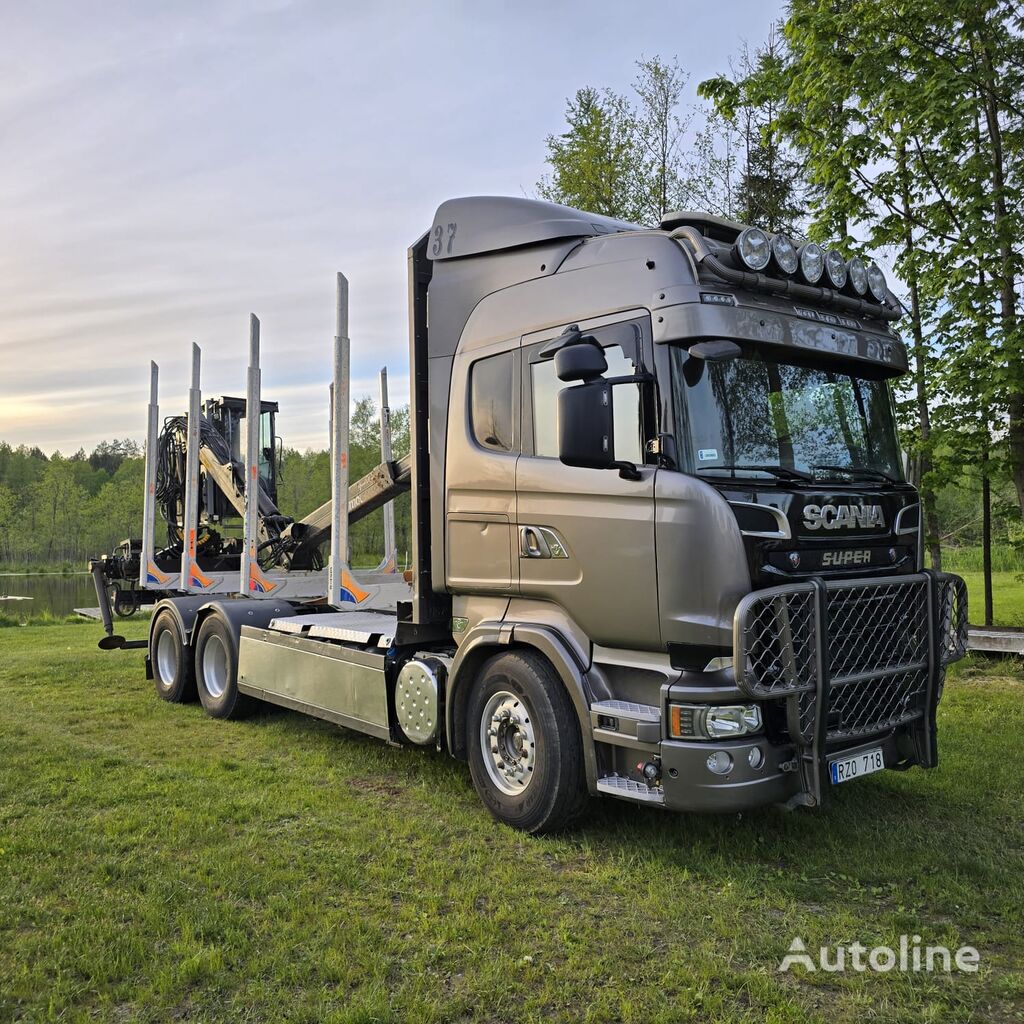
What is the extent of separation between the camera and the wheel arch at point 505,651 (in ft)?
15.1

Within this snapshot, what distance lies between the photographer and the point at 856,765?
4578 mm

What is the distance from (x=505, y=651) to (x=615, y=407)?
5.26 feet

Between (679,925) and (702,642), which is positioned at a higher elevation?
(702,642)

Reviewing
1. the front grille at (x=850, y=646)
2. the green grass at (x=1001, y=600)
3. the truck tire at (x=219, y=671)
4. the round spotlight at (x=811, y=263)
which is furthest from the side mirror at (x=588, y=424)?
the green grass at (x=1001, y=600)

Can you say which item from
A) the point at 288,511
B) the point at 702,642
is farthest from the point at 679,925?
the point at 288,511

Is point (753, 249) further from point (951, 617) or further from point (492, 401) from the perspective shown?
point (951, 617)

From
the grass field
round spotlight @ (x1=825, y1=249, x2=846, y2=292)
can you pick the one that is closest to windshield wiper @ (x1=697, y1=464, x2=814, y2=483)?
round spotlight @ (x1=825, y1=249, x2=846, y2=292)

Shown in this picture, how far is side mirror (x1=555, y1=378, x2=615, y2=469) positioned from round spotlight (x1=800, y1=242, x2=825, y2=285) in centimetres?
142

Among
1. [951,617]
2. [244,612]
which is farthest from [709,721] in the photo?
[244,612]

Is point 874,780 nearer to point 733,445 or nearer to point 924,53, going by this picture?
point 733,445

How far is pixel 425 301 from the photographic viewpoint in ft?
20.4

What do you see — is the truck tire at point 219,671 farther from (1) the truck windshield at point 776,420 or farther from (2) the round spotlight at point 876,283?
(2) the round spotlight at point 876,283

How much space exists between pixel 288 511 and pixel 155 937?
6174cm

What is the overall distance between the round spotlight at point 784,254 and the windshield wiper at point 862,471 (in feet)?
3.54
